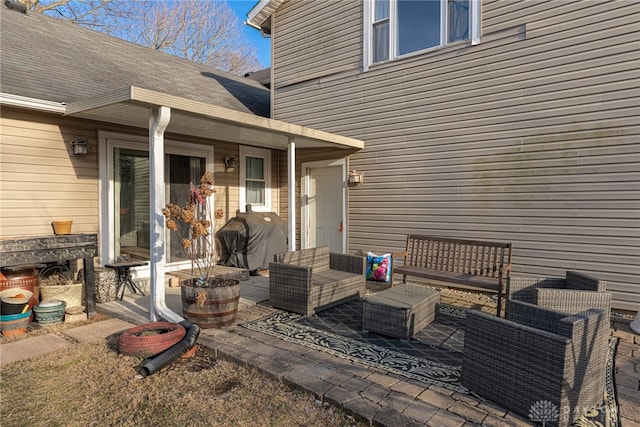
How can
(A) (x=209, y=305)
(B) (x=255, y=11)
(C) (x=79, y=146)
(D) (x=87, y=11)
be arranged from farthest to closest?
1. (D) (x=87, y=11)
2. (B) (x=255, y=11)
3. (C) (x=79, y=146)
4. (A) (x=209, y=305)

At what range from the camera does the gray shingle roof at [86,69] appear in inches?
191

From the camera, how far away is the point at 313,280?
4539 mm

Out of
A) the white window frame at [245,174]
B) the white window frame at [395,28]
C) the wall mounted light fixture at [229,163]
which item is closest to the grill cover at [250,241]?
the white window frame at [245,174]

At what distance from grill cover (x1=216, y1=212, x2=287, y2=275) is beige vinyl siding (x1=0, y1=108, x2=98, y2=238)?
2.09 meters

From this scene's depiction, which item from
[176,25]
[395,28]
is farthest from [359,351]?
[176,25]

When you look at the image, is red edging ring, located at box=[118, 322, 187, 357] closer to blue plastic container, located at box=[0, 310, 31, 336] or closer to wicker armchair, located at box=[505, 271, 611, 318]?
blue plastic container, located at box=[0, 310, 31, 336]

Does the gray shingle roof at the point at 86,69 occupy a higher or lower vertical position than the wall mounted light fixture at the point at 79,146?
higher

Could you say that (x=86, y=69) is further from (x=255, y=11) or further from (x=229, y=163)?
(x=255, y=11)

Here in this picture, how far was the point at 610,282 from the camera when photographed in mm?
4438

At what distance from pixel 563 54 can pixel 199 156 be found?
219 inches

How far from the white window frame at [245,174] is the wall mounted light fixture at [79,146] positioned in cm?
280

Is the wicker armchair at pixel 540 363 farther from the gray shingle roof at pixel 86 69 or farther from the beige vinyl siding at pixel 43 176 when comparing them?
the gray shingle roof at pixel 86 69

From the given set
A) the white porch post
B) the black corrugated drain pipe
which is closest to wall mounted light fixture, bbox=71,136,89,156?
the white porch post

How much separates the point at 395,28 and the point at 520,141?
2757 mm
